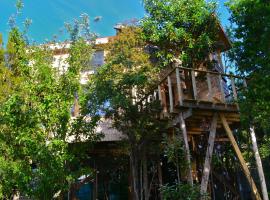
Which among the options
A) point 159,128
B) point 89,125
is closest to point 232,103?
point 159,128

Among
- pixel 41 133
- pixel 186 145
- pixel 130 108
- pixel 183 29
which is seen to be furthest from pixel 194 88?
pixel 41 133

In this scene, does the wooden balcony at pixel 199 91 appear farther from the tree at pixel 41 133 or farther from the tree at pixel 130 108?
the tree at pixel 41 133

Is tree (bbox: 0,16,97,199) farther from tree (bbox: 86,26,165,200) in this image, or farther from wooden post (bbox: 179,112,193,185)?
wooden post (bbox: 179,112,193,185)

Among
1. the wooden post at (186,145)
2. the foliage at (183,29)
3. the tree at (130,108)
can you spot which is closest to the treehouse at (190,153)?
the foliage at (183,29)

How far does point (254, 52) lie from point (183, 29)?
5.41 m

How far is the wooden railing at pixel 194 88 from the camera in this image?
1116 centimetres

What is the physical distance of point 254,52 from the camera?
8.98m

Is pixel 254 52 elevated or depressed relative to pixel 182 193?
elevated

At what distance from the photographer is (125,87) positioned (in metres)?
12.2

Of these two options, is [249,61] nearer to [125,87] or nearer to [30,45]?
[125,87]

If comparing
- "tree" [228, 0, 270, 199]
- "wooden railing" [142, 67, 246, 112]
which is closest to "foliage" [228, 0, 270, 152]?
"tree" [228, 0, 270, 199]

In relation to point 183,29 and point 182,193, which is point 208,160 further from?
point 183,29

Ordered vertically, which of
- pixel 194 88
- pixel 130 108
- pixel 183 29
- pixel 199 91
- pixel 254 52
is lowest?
pixel 130 108

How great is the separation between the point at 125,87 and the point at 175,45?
3429 millimetres
